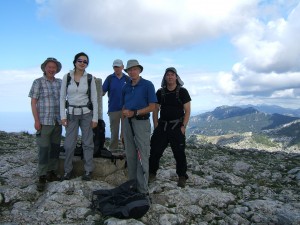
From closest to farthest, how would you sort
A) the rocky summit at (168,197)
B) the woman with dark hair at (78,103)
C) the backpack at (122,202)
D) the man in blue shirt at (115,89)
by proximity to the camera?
1. the backpack at (122,202)
2. the rocky summit at (168,197)
3. the woman with dark hair at (78,103)
4. the man in blue shirt at (115,89)

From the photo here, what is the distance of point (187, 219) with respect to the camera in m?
8.12

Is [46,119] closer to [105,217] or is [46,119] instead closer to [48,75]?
[48,75]

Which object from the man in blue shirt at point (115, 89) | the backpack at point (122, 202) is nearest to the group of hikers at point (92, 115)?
the backpack at point (122, 202)

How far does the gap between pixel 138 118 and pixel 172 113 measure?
1.30 meters

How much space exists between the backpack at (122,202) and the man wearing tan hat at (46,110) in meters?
1.88

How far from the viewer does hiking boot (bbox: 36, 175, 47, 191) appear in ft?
29.1

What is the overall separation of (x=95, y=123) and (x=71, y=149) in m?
1.06

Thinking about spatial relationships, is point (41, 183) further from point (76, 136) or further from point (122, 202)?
point (122, 202)

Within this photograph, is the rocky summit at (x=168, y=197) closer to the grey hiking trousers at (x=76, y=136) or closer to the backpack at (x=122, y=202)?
the backpack at (x=122, y=202)

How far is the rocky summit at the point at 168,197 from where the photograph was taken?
301 inches

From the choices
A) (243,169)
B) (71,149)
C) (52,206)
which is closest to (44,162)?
(71,149)

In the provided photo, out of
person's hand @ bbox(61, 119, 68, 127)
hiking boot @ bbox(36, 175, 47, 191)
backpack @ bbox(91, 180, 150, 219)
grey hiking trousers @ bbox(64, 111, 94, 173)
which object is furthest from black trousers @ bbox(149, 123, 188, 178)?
hiking boot @ bbox(36, 175, 47, 191)

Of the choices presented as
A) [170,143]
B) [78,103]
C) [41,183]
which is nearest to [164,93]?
[170,143]

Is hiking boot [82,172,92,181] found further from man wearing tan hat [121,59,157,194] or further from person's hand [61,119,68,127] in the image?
person's hand [61,119,68,127]
